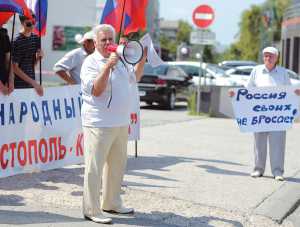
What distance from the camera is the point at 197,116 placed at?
1934cm

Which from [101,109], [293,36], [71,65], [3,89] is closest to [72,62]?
[71,65]

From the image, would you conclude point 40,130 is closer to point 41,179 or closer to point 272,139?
point 41,179

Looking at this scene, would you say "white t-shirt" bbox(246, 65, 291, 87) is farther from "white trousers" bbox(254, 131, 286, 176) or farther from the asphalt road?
the asphalt road

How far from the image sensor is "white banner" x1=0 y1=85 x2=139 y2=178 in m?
7.89

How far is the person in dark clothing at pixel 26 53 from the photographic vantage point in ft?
27.6

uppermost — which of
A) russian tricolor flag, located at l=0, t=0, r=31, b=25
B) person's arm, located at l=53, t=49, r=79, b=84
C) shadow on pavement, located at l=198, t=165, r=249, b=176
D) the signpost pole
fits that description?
the signpost pole

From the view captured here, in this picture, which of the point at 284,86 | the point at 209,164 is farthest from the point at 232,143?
the point at 284,86

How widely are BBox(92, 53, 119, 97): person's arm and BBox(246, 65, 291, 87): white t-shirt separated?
12.5 feet

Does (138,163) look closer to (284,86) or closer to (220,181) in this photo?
(220,181)

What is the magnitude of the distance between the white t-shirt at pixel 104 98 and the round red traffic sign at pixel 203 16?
13.4 m

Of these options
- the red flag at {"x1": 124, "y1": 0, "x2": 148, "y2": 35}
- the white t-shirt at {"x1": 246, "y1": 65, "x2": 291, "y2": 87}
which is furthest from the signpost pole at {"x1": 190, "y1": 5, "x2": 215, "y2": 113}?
the white t-shirt at {"x1": 246, "y1": 65, "x2": 291, "y2": 87}

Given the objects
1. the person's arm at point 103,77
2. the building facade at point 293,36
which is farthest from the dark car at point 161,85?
the building facade at point 293,36

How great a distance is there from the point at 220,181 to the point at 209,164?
1365 mm

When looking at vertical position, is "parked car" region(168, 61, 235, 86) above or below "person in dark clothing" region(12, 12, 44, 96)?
below
